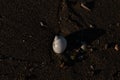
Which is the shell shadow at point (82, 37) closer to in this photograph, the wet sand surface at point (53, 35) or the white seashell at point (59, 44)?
the wet sand surface at point (53, 35)

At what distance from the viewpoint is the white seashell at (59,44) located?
5.05 metres

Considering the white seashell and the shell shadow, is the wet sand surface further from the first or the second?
the white seashell

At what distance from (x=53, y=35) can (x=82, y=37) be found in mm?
485

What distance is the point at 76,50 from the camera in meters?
5.18

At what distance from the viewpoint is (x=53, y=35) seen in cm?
535

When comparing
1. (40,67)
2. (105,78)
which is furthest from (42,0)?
(105,78)

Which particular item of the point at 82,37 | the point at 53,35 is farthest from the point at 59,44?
the point at 82,37

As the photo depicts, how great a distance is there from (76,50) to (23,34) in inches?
36.7

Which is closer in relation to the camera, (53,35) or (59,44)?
(59,44)

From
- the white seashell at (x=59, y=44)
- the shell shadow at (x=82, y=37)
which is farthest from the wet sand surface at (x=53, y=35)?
the white seashell at (x=59, y=44)

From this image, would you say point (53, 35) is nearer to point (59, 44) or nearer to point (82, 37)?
point (59, 44)

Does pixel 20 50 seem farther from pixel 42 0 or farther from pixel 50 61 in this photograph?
pixel 42 0

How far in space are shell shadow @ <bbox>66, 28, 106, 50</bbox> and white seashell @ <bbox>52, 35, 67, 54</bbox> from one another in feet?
0.47

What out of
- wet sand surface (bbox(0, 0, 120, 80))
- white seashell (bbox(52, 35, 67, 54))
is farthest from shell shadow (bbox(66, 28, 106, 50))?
white seashell (bbox(52, 35, 67, 54))
